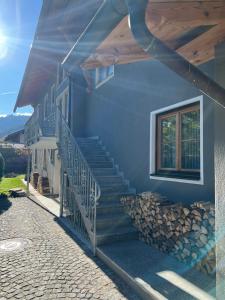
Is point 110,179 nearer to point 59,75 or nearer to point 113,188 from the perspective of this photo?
point 113,188

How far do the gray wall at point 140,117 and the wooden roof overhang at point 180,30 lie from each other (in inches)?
54.8

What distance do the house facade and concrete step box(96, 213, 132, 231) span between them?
0.07 ft

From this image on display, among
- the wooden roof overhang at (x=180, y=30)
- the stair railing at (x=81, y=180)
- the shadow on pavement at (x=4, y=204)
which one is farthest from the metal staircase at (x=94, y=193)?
the wooden roof overhang at (x=180, y=30)

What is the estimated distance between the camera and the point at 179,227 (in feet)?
13.0

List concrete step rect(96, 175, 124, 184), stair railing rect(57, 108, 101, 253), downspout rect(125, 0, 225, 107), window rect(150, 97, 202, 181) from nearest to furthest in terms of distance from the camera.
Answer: downspout rect(125, 0, 225, 107)
window rect(150, 97, 202, 181)
stair railing rect(57, 108, 101, 253)
concrete step rect(96, 175, 124, 184)

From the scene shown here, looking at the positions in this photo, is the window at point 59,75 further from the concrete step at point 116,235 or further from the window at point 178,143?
the concrete step at point 116,235

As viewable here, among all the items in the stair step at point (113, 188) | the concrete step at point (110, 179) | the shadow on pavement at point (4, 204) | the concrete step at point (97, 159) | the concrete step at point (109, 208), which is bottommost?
the shadow on pavement at point (4, 204)

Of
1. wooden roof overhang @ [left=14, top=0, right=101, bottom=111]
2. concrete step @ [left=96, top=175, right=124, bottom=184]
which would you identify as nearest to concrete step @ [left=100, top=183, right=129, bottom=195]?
concrete step @ [left=96, top=175, right=124, bottom=184]

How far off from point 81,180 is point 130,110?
2.08 metres

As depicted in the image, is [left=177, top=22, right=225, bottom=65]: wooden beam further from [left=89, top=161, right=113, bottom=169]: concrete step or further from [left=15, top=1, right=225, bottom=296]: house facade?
[left=89, top=161, right=113, bottom=169]: concrete step

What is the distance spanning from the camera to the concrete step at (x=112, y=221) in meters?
5.06

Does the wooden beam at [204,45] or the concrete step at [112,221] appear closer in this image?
the wooden beam at [204,45]

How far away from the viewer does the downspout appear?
5.62 ft

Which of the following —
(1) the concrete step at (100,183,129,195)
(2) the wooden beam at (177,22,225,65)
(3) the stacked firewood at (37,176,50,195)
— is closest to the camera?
(2) the wooden beam at (177,22,225,65)
